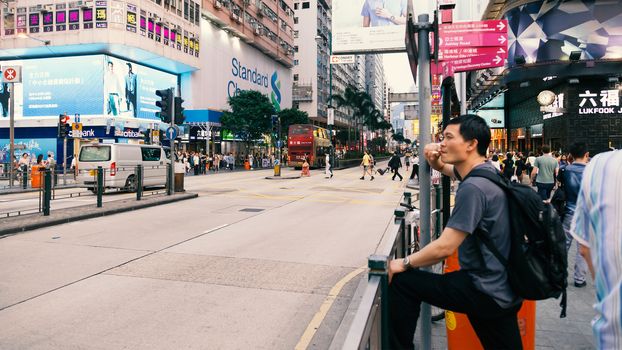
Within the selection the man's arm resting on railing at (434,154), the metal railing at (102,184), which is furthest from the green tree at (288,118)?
the man's arm resting on railing at (434,154)

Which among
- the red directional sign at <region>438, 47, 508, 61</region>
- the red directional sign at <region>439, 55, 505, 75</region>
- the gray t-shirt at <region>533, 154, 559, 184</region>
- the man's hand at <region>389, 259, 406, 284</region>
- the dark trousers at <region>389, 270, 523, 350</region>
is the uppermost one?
the red directional sign at <region>438, 47, 508, 61</region>

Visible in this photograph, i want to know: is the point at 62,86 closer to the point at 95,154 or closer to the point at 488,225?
the point at 95,154

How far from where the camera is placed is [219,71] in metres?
53.9

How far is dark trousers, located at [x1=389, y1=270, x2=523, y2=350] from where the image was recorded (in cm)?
228

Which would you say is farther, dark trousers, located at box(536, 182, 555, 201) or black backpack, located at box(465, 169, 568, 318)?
dark trousers, located at box(536, 182, 555, 201)

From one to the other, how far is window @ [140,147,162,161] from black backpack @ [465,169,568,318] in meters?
18.9

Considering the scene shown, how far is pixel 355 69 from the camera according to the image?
124625 millimetres

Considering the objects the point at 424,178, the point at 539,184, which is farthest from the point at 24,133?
the point at 424,178

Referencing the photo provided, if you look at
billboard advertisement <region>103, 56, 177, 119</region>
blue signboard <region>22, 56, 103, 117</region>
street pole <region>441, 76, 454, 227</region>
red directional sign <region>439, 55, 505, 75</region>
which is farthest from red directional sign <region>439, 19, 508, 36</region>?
blue signboard <region>22, 56, 103, 117</region>

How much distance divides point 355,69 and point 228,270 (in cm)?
12307

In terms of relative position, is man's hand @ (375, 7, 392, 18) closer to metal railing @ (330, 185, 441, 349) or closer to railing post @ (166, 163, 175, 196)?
metal railing @ (330, 185, 441, 349)

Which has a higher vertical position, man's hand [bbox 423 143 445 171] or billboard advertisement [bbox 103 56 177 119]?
billboard advertisement [bbox 103 56 177 119]

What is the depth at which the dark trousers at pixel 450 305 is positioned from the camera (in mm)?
2277

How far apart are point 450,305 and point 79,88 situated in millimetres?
43146
